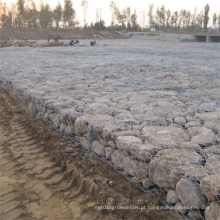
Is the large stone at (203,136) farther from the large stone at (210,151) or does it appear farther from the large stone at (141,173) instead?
the large stone at (141,173)

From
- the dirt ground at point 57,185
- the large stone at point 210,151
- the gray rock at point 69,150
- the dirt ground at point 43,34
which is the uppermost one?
the dirt ground at point 43,34

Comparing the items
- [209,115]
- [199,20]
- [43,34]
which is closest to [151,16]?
[199,20]

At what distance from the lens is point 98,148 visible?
9.91ft

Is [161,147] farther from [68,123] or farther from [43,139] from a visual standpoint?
[43,139]

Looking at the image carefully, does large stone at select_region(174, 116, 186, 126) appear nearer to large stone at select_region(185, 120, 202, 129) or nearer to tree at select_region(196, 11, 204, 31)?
large stone at select_region(185, 120, 202, 129)

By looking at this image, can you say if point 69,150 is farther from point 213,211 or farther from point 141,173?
point 213,211

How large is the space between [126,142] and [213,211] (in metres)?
1.04

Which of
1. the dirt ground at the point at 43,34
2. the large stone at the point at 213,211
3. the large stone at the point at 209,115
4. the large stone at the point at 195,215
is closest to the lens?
the large stone at the point at 213,211

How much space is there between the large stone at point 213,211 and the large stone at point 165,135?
0.79 meters

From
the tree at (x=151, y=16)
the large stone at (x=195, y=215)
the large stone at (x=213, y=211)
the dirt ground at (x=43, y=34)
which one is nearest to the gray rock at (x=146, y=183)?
the large stone at (x=195, y=215)

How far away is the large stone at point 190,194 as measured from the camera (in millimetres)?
1945

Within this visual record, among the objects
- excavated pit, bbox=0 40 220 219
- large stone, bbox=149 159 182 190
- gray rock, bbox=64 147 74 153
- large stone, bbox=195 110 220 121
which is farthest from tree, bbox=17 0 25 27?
large stone, bbox=149 159 182 190

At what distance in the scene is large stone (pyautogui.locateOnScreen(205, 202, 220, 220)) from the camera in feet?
5.93

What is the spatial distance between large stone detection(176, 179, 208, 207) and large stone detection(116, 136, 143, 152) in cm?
67
